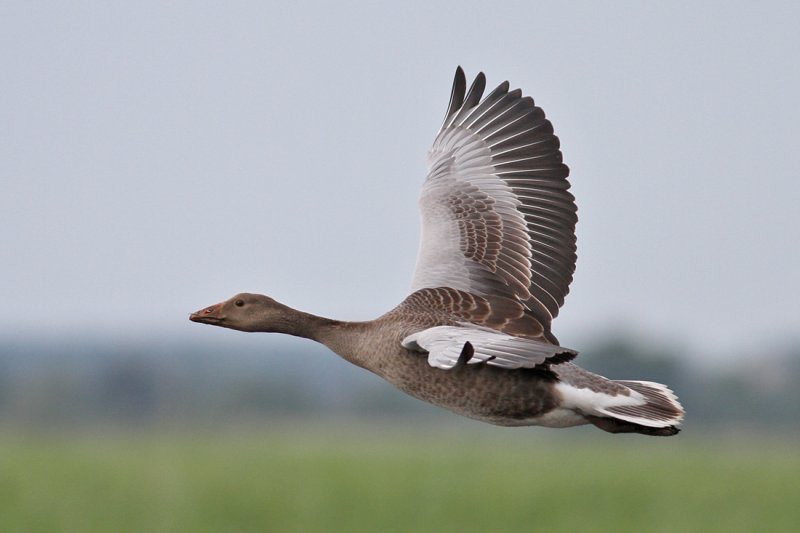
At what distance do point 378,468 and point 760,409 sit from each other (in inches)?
2741

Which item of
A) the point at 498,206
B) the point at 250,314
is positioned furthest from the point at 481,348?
the point at 498,206

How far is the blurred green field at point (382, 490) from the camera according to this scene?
39969 millimetres

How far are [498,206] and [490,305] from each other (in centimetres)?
148

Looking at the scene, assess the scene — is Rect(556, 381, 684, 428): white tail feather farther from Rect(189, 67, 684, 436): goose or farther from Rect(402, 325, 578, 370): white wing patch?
Rect(402, 325, 578, 370): white wing patch

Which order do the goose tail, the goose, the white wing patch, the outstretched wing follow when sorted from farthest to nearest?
the outstretched wing < the goose < the goose tail < the white wing patch

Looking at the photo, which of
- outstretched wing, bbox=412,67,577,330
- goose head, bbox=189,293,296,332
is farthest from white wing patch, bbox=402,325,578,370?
outstretched wing, bbox=412,67,577,330

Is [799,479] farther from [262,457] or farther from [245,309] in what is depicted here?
[245,309]

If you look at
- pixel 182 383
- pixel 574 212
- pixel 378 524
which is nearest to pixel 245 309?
pixel 574 212

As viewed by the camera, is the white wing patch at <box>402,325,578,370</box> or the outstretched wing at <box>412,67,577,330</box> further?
the outstretched wing at <box>412,67,577,330</box>

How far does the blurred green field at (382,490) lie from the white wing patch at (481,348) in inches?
1200

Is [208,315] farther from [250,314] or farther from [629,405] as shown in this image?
[629,405]

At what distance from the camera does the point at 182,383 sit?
17125 cm

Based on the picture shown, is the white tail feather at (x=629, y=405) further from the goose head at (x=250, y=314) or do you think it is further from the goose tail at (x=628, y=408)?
the goose head at (x=250, y=314)

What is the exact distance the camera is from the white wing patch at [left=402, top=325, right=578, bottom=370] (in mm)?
7176
